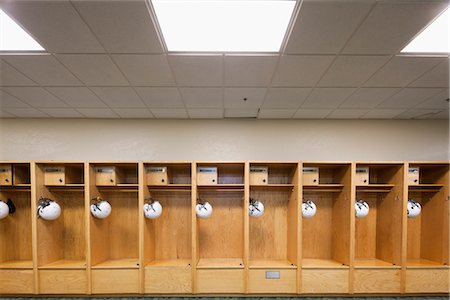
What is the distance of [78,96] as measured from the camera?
2703 millimetres

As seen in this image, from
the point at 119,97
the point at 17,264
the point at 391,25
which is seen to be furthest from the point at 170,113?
the point at 17,264

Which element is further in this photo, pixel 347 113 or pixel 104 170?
pixel 347 113

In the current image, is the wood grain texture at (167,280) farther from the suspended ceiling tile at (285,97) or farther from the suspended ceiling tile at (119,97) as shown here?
the suspended ceiling tile at (285,97)

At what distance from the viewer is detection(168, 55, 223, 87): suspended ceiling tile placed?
1890 millimetres

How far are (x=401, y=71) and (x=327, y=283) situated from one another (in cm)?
252

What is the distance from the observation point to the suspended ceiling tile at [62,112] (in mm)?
3162

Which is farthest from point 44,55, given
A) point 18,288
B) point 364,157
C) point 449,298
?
point 449,298

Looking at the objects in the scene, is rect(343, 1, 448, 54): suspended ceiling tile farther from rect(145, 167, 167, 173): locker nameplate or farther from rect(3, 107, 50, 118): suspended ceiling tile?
rect(3, 107, 50, 118): suspended ceiling tile

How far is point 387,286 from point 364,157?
5.64ft

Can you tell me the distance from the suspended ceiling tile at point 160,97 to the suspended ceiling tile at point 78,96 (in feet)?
1.86

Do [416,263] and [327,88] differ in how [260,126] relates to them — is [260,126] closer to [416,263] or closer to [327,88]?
[327,88]

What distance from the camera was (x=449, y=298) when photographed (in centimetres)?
299

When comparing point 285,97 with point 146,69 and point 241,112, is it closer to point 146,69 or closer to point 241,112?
point 241,112

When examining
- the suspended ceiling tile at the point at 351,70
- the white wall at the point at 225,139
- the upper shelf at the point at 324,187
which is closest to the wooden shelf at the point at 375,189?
the upper shelf at the point at 324,187
